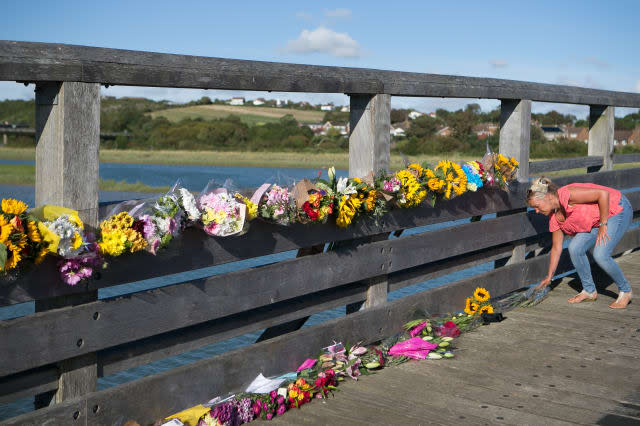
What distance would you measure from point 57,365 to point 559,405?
85.8 inches

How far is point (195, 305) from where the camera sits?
132 inches

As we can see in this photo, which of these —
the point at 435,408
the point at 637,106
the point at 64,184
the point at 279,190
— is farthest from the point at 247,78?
the point at 637,106

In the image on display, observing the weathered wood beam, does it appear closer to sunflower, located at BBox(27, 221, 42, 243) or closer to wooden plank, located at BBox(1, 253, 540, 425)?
wooden plank, located at BBox(1, 253, 540, 425)

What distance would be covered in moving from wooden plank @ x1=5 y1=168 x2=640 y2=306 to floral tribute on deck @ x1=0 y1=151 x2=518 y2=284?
50 millimetres

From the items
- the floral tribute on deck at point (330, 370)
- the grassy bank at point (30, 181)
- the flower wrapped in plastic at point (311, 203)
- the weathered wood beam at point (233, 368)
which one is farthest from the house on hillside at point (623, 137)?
the flower wrapped in plastic at point (311, 203)

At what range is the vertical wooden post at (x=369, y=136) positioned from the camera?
437 cm

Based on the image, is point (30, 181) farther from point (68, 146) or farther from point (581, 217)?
point (68, 146)

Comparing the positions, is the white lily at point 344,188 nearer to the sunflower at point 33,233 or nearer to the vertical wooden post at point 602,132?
the sunflower at point 33,233

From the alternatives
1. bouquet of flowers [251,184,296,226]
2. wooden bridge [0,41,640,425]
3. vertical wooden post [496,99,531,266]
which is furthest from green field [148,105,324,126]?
bouquet of flowers [251,184,296,226]

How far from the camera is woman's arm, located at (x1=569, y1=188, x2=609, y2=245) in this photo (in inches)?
220

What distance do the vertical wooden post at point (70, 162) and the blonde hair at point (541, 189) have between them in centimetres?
336

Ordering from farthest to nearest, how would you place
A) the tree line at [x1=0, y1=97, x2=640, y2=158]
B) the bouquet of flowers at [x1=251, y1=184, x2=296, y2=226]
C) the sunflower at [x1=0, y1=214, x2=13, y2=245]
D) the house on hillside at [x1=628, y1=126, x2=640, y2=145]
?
the house on hillside at [x1=628, y1=126, x2=640, y2=145] < the tree line at [x1=0, y1=97, x2=640, y2=158] < the bouquet of flowers at [x1=251, y1=184, x2=296, y2=226] < the sunflower at [x1=0, y1=214, x2=13, y2=245]

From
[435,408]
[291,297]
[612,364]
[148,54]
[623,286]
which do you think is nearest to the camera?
[148,54]

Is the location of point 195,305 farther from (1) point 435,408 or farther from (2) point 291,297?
(1) point 435,408
